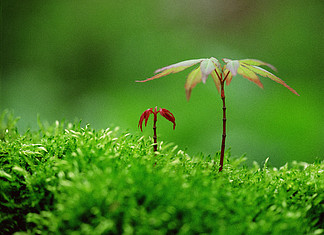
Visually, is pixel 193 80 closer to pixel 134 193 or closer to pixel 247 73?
pixel 247 73

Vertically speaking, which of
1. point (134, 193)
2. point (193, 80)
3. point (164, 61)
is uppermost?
point (164, 61)

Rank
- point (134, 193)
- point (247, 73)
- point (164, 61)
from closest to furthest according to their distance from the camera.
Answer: point (134, 193) → point (247, 73) → point (164, 61)


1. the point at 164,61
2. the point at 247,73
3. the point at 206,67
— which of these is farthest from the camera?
the point at 164,61

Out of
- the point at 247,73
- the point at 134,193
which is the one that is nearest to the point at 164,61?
the point at 247,73

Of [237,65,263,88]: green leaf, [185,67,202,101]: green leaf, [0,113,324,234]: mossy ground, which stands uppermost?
[237,65,263,88]: green leaf

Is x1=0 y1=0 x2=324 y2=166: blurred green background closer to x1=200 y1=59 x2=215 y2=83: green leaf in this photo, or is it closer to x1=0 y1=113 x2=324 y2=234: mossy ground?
x1=0 y1=113 x2=324 y2=234: mossy ground

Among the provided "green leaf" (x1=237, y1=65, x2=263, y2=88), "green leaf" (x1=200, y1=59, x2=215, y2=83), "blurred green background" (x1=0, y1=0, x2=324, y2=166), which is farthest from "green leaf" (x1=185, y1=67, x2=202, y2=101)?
"blurred green background" (x1=0, y1=0, x2=324, y2=166)

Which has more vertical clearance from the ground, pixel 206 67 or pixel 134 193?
pixel 206 67
